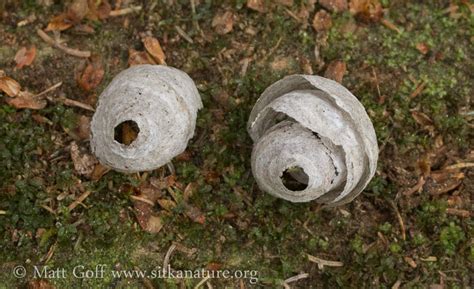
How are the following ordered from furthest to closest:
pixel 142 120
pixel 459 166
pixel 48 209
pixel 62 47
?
pixel 62 47
pixel 459 166
pixel 48 209
pixel 142 120

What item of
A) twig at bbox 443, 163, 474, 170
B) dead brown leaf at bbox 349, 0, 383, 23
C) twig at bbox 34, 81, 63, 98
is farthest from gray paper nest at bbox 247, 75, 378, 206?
twig at bbox 34, 81, 63, 98

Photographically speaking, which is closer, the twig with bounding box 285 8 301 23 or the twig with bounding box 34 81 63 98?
the twig with bounding box 34 81 63 98

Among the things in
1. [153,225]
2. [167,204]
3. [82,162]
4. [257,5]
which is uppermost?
[257,5]

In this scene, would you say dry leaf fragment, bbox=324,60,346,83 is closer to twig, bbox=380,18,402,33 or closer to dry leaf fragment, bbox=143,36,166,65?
twig, bbox=380,18,402,33

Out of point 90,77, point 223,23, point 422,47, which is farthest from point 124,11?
point 422,47

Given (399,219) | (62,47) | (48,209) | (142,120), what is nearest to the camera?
(142,120)

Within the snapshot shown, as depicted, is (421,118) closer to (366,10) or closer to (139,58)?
(366,10)

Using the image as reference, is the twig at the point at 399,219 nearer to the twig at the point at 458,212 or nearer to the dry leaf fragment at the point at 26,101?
the twig at the point at 458,212

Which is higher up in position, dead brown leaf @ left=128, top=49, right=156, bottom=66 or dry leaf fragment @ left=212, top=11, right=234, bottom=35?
dry leaf fragment @ left=212, top=11, right=234, bottom=35
